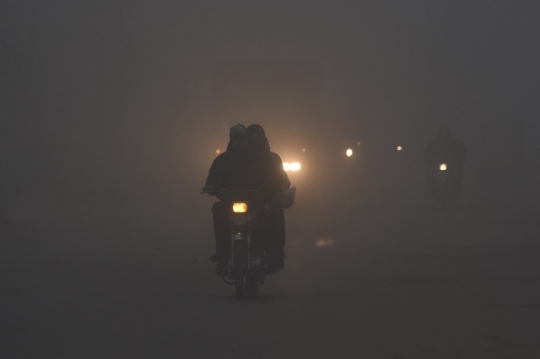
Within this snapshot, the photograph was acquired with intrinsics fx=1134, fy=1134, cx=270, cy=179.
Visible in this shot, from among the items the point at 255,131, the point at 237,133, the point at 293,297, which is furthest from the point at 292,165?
the point at 293,297

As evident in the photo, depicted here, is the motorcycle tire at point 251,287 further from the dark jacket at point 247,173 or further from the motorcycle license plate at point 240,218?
the dark jacket at point 247,173

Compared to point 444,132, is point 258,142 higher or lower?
lower

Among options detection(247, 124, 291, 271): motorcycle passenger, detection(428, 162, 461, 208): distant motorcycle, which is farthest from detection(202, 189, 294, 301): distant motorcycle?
detection(428, 162, 461, 208): distant motorcycle

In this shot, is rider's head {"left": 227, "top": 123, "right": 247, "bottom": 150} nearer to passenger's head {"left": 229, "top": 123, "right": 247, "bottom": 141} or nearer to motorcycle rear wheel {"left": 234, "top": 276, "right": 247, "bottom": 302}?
passenger's head {"left": 229, "top": 123, "right": 247, "bottom": 141}

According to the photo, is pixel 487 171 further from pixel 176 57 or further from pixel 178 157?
pixel 176 57

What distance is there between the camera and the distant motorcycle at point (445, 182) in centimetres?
2606

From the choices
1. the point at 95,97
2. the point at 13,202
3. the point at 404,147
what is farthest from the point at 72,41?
the point at 13,202

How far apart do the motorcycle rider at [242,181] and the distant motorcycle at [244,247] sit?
160 millimetres

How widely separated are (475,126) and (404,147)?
10.0m

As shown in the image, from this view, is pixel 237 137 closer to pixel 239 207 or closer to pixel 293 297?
pixel 239 207

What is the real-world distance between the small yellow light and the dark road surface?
0.88m

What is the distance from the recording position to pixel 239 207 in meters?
11.2

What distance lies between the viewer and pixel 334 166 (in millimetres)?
49469

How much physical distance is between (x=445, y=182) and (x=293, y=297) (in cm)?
1548
